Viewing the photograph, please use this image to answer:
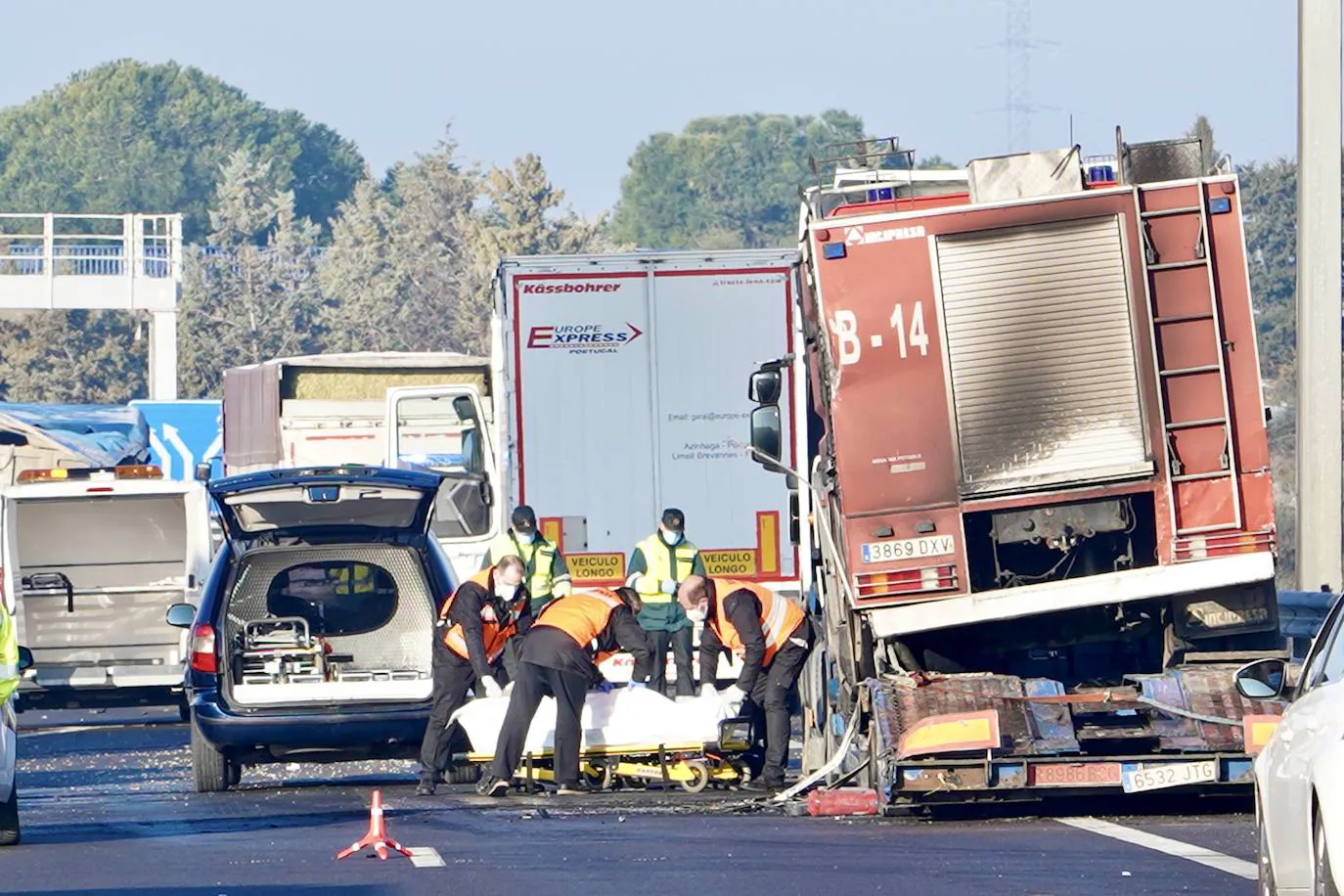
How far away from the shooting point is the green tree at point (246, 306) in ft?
253

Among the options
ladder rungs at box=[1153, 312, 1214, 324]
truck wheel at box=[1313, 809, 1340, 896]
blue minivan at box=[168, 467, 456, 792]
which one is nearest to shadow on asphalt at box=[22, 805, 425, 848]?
blue minivan at box=[168, 467, 456, 792]

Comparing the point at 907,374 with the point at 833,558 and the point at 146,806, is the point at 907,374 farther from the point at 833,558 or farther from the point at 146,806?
the point at 146,806

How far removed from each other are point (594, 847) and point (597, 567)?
8076mm

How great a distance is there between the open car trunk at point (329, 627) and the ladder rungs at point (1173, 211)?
5057mm

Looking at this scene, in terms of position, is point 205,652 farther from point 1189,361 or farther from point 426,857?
point 1189,361

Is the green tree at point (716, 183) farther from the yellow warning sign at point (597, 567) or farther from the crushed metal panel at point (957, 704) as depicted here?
the crushed metal panel at point (957, 704)

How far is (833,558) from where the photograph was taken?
49.1 ft

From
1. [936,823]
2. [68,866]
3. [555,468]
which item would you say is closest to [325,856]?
[68,866]

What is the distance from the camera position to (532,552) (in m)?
18.6

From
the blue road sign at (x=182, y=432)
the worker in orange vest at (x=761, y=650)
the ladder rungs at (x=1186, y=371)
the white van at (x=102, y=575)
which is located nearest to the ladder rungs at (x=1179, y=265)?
the ladder rungs at (x=1186, y=371)

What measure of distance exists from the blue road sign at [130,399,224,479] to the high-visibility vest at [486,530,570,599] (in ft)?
74.3

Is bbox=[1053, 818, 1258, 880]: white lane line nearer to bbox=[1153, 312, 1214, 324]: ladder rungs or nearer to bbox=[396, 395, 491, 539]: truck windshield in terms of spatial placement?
bbox=[1153, 312, 1214, 324]: ladder rungs

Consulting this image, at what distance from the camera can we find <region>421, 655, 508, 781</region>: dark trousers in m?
15.9

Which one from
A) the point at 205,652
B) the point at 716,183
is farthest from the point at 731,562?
the point at 716,183
